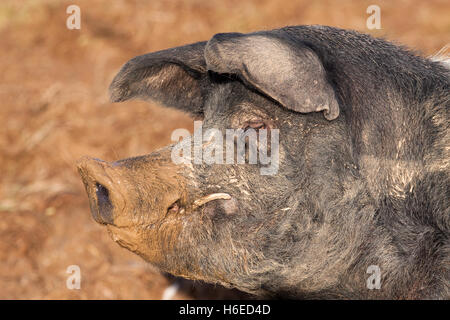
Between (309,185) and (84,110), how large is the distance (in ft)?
14.7

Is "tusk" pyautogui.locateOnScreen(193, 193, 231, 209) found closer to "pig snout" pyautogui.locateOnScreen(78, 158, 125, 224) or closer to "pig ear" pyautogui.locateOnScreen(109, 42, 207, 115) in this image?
"pig snout" pyautogui.locateOnScreen(78, 158, 125, 224)

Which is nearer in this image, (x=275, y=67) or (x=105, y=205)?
(x=275, y=67)

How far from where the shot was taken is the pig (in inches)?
128

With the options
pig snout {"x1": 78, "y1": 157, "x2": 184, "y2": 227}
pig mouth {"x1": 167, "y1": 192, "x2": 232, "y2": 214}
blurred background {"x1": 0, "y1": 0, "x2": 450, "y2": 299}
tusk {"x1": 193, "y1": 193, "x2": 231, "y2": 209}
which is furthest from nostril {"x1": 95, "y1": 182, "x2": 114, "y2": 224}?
blurred background {"x1": 0, "y1": 0, "x2": 450, "y2": 299}

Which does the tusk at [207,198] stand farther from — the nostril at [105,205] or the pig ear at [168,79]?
the pig ear at [168,79]

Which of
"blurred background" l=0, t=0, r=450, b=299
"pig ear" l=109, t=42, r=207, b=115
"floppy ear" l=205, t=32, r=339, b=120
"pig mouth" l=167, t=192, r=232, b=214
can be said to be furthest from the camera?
"blurred background" l=0, t=0, r=450, b=299

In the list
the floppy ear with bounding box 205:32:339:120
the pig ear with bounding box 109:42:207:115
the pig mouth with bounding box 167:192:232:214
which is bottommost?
the pig mouth with bounding box 167:192:232:214

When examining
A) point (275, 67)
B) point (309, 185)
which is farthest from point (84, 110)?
point (275, 67)

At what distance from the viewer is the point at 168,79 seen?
13.8ft

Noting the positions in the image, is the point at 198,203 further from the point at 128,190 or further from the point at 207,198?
the point at 128,190

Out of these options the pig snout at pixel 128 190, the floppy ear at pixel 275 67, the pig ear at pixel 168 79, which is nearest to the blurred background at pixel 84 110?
the pig ear at pixel 168 79

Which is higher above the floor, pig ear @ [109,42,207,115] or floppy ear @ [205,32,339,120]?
pig ear @ [109,42,207,115]

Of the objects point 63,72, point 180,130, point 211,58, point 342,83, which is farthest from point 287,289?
point 63,72

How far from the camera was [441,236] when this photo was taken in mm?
3584
